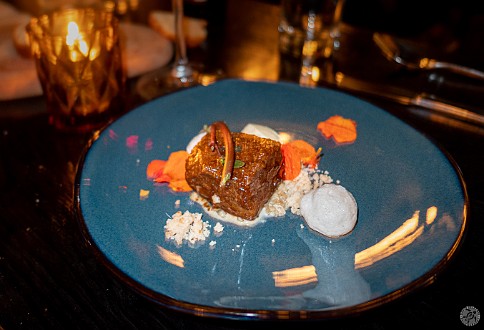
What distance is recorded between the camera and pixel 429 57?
6.03 ft

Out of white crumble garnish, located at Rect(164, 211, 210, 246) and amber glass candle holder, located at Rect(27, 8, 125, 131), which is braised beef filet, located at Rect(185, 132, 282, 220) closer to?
white crumble garnish, located at Rect(164, 211, 210, 246)

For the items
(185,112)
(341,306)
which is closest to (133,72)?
(185,112)

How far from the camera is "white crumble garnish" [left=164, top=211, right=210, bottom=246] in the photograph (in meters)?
1.02

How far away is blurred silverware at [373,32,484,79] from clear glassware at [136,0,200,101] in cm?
83

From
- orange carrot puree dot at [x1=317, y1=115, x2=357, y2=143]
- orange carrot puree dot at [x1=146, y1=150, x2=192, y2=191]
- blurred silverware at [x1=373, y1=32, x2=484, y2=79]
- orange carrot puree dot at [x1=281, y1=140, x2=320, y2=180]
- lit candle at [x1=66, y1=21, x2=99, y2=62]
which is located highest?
lit candle at [x1=66, y1=21, x2=99, y2=62]

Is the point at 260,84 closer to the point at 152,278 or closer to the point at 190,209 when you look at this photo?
the point at 190,209

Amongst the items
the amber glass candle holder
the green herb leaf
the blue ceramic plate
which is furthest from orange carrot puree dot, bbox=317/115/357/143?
the amber glass candle holder

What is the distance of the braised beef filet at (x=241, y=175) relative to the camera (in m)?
1.07

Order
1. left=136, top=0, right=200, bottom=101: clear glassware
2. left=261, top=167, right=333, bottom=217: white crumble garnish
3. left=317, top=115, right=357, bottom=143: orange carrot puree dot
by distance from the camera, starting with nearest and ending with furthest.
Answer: left=261, top=167, right=333, bottom=217: white crumble garnish → left=317, top=115, right=357, bottom=143: orange carrot puree dot → left=136, top=0, right=200, bottom=101: clear glassware

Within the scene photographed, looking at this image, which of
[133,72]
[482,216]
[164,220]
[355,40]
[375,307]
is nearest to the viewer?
[375,307]

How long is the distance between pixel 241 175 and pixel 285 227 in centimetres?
17

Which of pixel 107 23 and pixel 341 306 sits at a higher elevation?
pixel 107 23

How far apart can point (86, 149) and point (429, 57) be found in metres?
1.41

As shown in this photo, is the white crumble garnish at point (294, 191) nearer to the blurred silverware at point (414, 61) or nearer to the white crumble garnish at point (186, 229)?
the white crumble garnish at point (186, 229)
